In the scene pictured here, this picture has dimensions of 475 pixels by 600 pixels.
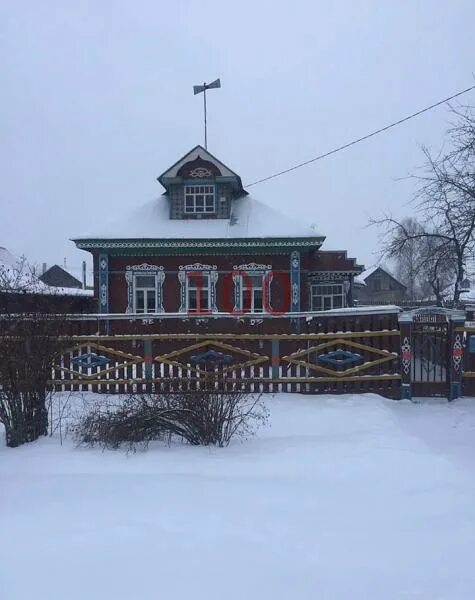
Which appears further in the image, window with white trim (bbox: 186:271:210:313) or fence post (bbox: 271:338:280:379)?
window with white trim (bbox: 186:271:210:313)

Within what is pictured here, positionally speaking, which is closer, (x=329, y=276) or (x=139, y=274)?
(x=139, y=274)

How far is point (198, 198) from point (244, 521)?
705 inches

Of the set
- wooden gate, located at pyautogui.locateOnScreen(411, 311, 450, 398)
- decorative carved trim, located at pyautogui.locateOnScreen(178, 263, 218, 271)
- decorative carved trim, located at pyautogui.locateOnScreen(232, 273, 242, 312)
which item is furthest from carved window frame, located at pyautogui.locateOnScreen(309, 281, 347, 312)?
wooden gate, located at pyautogui.locateOnScreen(411, 311, 450, 398)

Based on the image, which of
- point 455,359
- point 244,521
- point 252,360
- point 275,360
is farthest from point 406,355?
point 244,521

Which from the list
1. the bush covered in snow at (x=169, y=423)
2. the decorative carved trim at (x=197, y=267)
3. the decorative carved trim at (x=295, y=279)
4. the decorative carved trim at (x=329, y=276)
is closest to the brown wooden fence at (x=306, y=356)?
the bush covered in snow at (x=169, y=423)

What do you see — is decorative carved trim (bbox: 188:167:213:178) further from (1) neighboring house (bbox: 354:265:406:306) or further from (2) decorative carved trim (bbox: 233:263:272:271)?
(1) neighboring house (bbox: 354:265:406:306)

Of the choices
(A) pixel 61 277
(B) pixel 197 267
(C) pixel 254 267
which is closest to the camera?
(C) pixel 254 267

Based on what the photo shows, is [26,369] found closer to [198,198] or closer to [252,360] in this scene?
[252,360]

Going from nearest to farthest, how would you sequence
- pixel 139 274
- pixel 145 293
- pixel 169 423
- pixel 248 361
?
1. pixel 169 423
2. pixel 248 361
3. pixel 139 274
4. pixel 145 293

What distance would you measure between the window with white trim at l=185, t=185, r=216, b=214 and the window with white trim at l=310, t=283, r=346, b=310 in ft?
18.1

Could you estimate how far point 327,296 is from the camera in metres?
21.9

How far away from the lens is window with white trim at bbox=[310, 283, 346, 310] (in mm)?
21844

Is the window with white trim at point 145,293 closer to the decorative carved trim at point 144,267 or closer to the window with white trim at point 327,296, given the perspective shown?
the decorative carved trim at point 144,267

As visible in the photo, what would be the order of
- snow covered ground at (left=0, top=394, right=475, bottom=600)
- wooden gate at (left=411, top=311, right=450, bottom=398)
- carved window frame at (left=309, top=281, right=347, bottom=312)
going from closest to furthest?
1. snow covered ground at (left=0, top=394, right=475, bottom=600)
2. wooden gate at (left=411, top=311, right=450, bottom=398)
3. carved window frame at (left=309, top=281, right=347, bottom=312)
